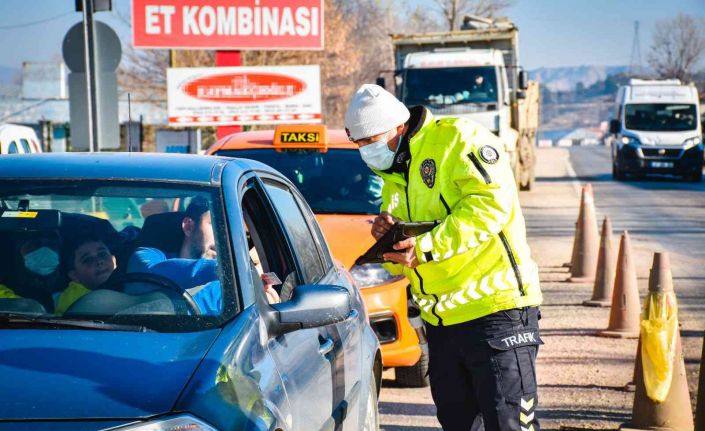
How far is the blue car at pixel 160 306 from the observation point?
2.82 meters

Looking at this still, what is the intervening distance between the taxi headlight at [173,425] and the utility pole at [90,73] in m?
8.85

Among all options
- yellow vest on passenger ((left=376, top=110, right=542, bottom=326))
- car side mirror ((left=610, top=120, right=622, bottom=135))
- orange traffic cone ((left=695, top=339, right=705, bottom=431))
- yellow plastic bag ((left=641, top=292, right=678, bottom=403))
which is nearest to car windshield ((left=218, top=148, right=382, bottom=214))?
yellow plastic bag ((left=641, top=292, right=678, bottom=403))

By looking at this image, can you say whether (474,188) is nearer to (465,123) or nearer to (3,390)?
(465,123)

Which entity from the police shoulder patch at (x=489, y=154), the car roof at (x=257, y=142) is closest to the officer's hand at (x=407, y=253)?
the police shoulder patch at (x=489, y=154)

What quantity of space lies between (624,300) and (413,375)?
2.34 meters

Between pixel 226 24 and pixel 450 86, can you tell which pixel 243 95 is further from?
pixel 450 86

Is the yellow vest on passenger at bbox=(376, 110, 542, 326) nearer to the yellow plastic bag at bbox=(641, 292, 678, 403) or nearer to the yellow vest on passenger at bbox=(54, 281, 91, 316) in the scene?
the yellow vest on passenger at bbox=(54, 281, 91, 316)

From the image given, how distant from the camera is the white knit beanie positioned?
14.8ft

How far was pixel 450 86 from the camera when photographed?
73.9 feet

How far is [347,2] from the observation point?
7088cm

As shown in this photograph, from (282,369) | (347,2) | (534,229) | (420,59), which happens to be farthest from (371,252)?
(347,2)

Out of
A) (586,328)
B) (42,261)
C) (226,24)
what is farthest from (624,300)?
(226,24)

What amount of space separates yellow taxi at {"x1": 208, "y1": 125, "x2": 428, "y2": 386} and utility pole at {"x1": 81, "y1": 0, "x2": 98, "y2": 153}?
8.84 feet

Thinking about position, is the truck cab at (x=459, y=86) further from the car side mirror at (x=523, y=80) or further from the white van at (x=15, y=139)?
the white van at (x=15, y=139)
